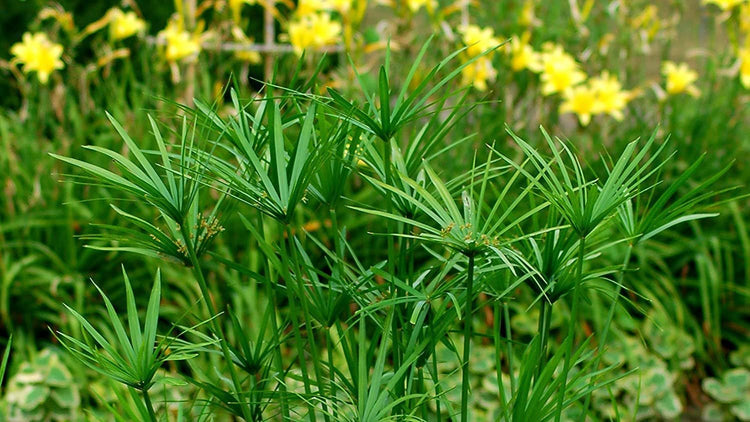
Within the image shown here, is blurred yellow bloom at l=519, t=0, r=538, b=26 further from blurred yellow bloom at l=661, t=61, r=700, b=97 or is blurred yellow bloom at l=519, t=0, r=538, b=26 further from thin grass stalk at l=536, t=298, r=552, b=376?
thin grass stalk at l=536, t=298, r=552, b=376

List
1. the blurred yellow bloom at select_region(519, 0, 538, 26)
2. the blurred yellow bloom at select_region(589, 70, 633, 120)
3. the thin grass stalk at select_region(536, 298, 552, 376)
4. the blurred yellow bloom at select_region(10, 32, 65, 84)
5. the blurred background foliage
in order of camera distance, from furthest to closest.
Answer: the blurred yellow bloom at select_region(519, 0, 538, 26) < the blurred yellow bloom at select_region(589, 70, 633, 120) < the blurred yellow bloom at select_region(10, 32, 65, 84) < the blurred background foliage < the thin grass stalk at select_region(536, 298, 552, 376)

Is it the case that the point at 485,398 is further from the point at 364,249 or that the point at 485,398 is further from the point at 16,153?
the point at 16,153

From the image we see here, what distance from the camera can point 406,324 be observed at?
0.95 metres

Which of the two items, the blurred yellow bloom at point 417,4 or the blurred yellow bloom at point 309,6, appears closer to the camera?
the blurred yellow bloom at point 417,4

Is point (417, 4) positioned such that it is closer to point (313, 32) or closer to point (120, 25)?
point (313, 32)

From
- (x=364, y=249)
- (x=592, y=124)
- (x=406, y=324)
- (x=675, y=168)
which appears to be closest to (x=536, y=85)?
(x=592, y=124)

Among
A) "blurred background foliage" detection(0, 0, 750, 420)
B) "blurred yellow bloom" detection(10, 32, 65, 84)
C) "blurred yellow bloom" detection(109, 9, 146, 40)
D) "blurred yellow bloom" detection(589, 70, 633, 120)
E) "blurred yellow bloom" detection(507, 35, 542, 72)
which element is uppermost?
"blurred yellow bloom" detection(109, 9, 146, 40)

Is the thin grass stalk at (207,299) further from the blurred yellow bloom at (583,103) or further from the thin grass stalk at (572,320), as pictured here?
the blurred yellow bloom at (583,103)

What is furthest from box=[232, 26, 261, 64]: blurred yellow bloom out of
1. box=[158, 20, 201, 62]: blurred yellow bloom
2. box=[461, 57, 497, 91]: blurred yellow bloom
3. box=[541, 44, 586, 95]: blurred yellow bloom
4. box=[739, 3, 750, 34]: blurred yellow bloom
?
box=[739, 3, 750, 34]: blurred yellow bloom

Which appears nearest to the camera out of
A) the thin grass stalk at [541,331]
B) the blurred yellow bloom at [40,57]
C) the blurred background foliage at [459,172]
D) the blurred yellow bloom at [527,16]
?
the thin grass stalk at [541,331]

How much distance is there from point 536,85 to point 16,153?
2162 millimetres

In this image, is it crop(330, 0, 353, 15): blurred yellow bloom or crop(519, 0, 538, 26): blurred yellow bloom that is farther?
crop(519, 0, 538, 26): blurred yellow bloom

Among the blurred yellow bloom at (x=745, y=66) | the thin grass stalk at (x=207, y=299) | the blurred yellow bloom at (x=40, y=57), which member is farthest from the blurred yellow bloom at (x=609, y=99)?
the thin grass stalk at (x=207, y=299)

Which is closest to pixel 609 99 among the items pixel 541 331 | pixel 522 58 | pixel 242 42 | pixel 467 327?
pixel 522 58
